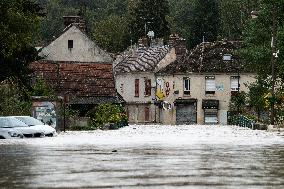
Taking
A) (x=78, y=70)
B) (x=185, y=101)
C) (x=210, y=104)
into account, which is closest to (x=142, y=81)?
(x=185, y=101)

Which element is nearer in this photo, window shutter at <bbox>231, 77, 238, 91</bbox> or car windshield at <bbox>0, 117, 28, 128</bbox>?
car windshield at <bbox>0, 117, 28, 128</bbox>

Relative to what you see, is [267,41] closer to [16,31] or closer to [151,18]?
[16,31]

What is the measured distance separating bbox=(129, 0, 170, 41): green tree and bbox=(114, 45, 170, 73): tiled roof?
20773mm

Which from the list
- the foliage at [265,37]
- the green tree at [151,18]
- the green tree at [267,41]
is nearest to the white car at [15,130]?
the green tree at [267,41]

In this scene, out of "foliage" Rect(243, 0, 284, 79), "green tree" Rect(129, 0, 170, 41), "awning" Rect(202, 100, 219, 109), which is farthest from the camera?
"green tree" Rect(129, 0, 170, 41)

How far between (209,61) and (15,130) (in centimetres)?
6593

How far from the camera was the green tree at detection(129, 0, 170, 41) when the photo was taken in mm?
139000

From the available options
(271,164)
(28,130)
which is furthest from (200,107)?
(271,164)

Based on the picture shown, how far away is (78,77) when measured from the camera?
80688mm

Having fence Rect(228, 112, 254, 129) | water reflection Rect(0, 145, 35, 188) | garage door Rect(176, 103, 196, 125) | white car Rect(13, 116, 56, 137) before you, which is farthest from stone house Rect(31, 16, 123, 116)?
water reflection Rect(0, 145, 35, 188)

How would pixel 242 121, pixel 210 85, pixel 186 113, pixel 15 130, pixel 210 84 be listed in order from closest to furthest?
1. pixel 15 130
2. pixel 242 121
3. pixel 210 84
4. pixel 210 85
5. pixel 186 113

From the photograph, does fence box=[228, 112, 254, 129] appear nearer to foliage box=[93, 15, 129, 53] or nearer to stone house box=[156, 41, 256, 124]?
stone house box=[156, 41, 256, 124]

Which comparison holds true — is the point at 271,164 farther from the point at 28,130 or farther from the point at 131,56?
the point at 131,56

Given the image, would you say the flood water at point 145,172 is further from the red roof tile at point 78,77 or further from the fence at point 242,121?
the red roof tile at point 78,77
